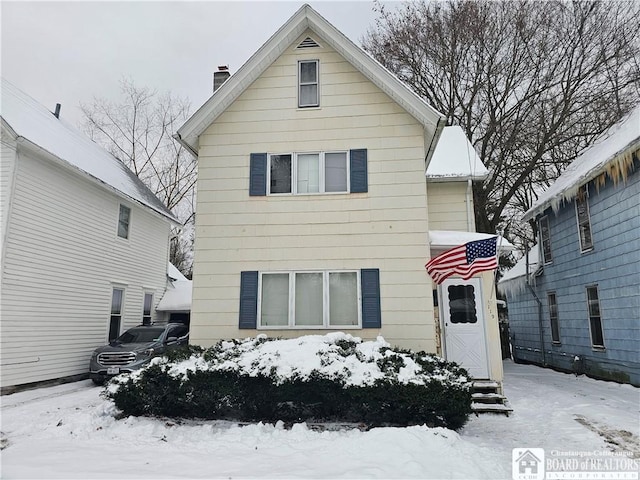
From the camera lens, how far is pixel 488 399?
8125mm

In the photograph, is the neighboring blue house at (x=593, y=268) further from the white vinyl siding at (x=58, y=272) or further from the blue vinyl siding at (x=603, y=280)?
the white vinyl siding at (x=58, y=272)

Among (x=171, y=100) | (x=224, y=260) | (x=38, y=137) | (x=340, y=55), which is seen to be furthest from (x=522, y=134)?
(x=171, y=100)

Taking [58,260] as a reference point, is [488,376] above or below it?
below

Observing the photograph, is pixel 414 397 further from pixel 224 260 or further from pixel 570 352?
pixel 570 352

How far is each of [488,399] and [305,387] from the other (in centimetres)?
383

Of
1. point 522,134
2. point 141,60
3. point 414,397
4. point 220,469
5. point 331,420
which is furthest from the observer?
point 141,60

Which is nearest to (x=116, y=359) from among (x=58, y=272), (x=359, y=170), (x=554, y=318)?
(x=58, y=272)

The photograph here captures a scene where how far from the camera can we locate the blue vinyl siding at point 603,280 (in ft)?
32.3

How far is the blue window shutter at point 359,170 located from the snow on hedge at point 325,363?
3.07m

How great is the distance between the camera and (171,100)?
27.9 m

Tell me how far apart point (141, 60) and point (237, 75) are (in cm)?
1554

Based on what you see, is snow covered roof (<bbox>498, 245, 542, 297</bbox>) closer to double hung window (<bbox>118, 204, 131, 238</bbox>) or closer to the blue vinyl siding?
the blue vinyl siding

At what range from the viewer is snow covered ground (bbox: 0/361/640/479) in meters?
4.73

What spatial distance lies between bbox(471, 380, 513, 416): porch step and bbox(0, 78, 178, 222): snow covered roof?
11.3 m
